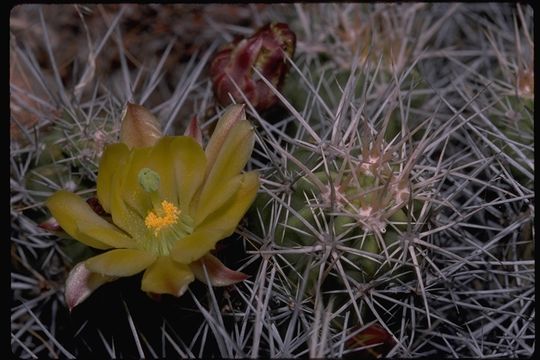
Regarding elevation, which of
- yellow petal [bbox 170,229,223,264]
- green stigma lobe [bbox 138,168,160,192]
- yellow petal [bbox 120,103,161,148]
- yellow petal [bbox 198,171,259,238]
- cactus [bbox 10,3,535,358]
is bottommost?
cactus [bbox 10,3,535,358]

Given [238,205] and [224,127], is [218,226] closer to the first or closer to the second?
[238,205]

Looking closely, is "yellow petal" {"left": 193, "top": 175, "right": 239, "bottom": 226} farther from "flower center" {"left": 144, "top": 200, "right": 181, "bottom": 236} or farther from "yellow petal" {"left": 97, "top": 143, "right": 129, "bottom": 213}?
"yellow petal" {"left": 97, "top": 143, "right": 129, "bottom": 213}

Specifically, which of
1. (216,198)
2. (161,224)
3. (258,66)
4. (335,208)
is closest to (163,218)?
(161,224)

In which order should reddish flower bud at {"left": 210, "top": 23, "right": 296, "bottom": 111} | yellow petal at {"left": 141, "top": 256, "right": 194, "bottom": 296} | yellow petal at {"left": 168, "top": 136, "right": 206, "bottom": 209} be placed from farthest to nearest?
reddish flower bud at {"left": 210, "top": 23, "right": 296, "bottom": 111} < yellow petal at {"left": 168, "top": 136, "right": 206, "bottom": 209} < yellow petal at {"left": 141, "top": 256, "right": 194, "bottom": 296}

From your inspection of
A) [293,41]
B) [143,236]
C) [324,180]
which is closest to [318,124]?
[293,41]

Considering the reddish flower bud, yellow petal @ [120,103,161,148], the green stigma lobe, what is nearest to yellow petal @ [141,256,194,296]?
the green stigma lobe
